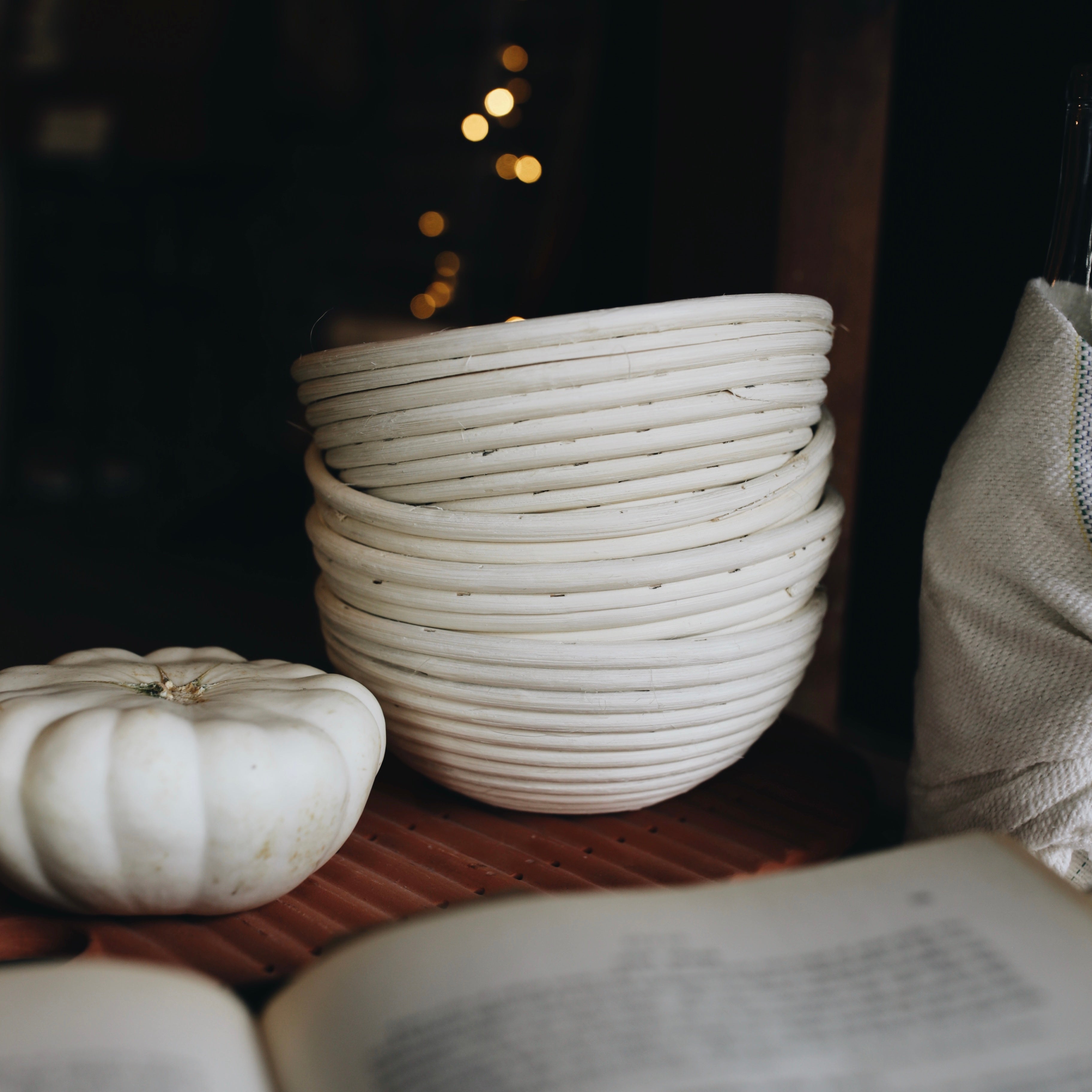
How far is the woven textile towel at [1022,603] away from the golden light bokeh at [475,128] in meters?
1.37

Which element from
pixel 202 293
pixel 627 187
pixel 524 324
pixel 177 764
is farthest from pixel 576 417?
pixel 202 293

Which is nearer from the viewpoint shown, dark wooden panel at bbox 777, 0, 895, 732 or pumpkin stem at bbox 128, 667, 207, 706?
pumpkin stem at bbox 128, 667, 207, 706

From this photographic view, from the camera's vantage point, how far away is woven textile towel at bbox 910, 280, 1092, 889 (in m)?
0.54

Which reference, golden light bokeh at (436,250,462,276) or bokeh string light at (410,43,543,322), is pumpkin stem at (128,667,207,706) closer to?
bokeh string light at (410,43,543,322)

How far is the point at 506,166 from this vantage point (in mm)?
1726

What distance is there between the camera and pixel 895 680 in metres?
0.98

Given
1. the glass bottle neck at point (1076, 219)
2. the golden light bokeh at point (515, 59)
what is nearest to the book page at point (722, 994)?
the glass bottle neck at point (1076, 219)

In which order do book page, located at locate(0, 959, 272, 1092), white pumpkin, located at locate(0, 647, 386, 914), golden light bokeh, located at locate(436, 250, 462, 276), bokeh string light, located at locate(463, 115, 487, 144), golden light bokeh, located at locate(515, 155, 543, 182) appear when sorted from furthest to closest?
1. golden light bokeh, located at locate(436, 250, 462, 276)
2. bokeh string light, located at locate(463, 115, 487, 144)
3. golden light bokeh, located at locate(515, 155, 543, 182)
4. white pumpkin, located at locate(0, 647, 386, 914)
5. book page, located at locate(0, 959, 272, 1092)

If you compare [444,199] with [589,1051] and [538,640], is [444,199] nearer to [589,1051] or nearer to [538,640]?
[538,640]

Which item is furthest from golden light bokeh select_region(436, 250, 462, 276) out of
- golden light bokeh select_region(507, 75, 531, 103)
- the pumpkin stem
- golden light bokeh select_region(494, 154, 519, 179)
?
the pumpkin stem

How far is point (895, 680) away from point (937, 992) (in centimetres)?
64

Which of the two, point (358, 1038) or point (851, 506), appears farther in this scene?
point (851, 506)

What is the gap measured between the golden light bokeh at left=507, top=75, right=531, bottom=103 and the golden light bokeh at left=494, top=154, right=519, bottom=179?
0.09 m

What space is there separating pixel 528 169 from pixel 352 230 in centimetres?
57
